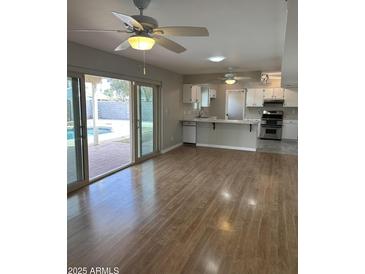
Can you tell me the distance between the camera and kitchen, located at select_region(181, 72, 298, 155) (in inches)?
286

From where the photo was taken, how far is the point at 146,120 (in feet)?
19.8

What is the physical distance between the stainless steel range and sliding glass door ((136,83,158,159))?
4.56 meters

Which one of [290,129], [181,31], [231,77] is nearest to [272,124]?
[290,129]

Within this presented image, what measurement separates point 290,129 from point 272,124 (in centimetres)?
65

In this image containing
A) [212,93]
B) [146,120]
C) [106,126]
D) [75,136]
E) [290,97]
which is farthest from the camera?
[212,93]

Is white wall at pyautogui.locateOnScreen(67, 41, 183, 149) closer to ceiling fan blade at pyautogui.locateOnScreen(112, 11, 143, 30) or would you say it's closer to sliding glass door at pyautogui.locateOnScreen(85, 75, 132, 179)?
sliding glass door at pyautogui.locateOnScreen(85, 75, 132, 179)

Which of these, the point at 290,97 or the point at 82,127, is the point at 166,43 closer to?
the point at 82,127

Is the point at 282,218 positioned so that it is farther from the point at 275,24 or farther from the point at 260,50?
the point at 260,50

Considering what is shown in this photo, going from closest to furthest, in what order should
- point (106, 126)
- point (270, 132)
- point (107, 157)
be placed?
point (107, 157) < point (270, 132) < point (106, 126)

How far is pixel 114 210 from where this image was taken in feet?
10.2

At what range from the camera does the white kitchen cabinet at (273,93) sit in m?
8.38

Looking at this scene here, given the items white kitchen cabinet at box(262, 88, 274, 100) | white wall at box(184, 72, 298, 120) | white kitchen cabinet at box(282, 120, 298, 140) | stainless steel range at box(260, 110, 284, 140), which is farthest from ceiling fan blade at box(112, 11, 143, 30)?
white kitchen cabinet at box(282, 120, 298, 140)
